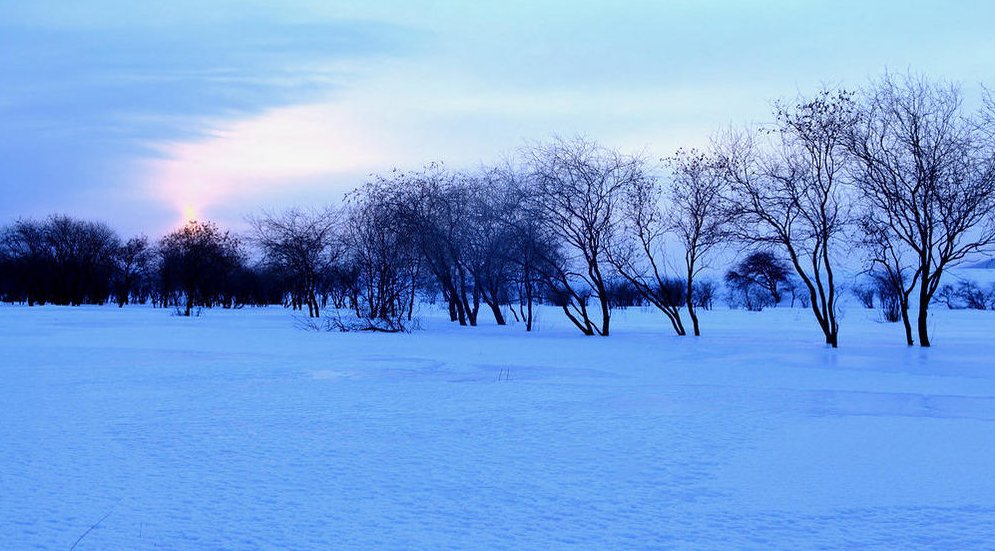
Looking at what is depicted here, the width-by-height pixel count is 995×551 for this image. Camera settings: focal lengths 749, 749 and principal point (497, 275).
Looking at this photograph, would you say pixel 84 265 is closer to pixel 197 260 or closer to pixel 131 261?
pixel 131 261

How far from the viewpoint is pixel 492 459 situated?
604cm

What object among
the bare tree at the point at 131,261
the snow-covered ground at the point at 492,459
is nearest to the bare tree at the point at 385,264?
the snow-covered ground at the point at 492,459

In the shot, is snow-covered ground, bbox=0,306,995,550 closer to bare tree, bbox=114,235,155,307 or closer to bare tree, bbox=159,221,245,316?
bare tree, bbox=159,221,245,316

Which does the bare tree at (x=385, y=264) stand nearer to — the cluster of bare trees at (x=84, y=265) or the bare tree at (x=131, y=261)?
the cluster of bare trees at (x=84, y=265)

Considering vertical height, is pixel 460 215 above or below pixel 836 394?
above

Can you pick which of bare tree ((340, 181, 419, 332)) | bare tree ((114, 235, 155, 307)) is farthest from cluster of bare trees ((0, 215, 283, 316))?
bare tree ((340, 181, 419, 332))

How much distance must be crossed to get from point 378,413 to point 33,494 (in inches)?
154

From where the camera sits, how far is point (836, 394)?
1030 cm

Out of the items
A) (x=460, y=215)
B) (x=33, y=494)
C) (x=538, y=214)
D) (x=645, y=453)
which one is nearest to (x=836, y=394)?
(x=645, y=453)

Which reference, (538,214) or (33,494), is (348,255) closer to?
(538,214)

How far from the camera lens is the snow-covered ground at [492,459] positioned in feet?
13.8

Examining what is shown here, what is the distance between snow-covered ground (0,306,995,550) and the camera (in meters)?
4.20

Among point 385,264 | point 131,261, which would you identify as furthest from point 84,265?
point 385,264

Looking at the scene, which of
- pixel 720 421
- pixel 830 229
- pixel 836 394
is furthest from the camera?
pixel 830 229
